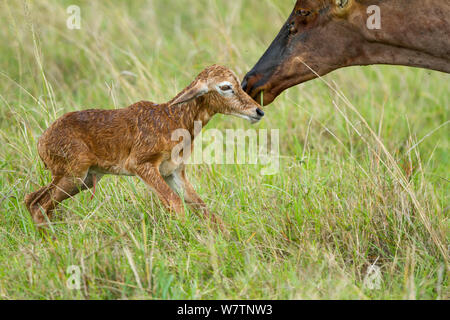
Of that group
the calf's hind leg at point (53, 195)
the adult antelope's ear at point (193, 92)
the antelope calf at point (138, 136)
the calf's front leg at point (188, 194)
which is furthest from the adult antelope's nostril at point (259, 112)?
the calf's hind leg at point (53, 195)

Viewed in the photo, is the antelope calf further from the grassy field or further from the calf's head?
the grassy field

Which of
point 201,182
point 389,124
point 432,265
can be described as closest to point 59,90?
point 201,182

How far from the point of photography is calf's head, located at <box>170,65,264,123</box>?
398cm

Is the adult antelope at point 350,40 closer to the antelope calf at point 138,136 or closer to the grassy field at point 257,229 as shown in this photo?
the grassy field at point 257,229

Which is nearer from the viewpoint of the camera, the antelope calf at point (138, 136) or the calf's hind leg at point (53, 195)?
the antelope calf at point (138, 136)

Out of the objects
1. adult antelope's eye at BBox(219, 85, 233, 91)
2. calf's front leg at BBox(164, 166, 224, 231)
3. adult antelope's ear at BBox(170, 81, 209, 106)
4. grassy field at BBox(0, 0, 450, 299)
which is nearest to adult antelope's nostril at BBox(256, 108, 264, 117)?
adult antelope's eye at BBox(219, 85, 233, 91)

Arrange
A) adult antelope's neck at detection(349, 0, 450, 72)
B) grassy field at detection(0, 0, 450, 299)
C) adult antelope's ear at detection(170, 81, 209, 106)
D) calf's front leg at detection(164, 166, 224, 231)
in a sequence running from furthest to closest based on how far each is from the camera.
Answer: adult antelope's neck at detection(349, 0, 450, 72), calf's front leg at detection(164, 166, 224, 231), adult antelope's ear at detection(170, 81, 209, 106), grassy field at detection(0, 0, 450, 299)

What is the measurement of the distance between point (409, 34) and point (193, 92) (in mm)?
1566

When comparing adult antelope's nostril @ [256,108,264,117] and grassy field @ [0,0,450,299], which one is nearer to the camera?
grassy field @ [0,0,450,299]

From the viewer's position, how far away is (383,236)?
4.31m

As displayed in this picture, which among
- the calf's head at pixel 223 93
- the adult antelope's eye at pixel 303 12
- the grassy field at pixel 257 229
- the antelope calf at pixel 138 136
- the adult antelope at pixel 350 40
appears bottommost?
the grassy field at pixel 257 229

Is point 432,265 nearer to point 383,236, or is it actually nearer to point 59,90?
point 383,236

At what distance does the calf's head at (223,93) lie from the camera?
398 centimetres

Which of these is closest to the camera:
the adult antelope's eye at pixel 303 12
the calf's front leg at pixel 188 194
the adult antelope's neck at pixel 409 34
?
the calf's front leg at pixel 188 194
